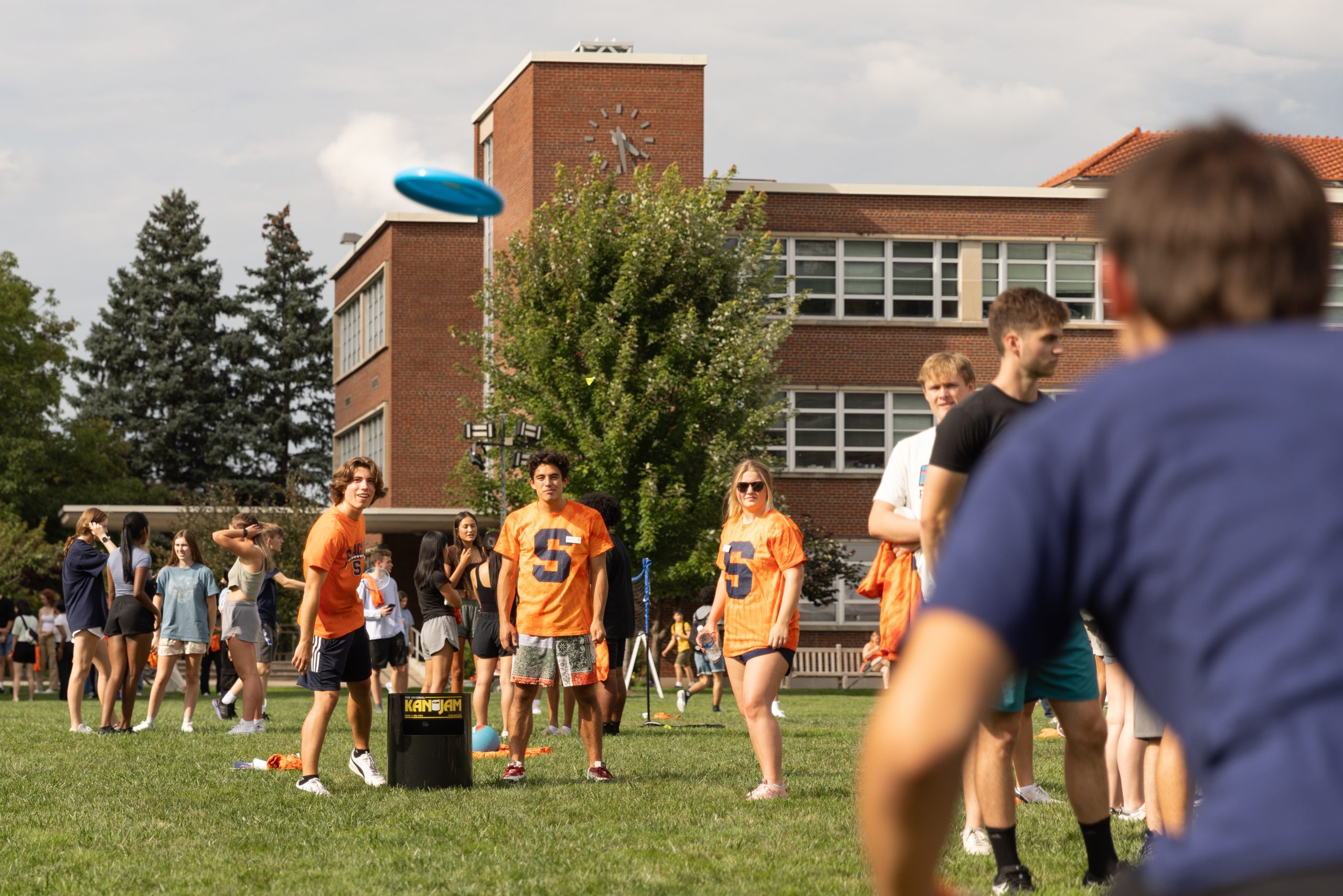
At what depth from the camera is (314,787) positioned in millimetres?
9234

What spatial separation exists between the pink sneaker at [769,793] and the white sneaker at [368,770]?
2459mm

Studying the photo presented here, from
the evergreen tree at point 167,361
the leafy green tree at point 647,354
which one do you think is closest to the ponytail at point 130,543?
the leafy green tree at point 647,354

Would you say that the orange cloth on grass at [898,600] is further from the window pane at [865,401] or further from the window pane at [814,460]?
the window pane at [865,401]

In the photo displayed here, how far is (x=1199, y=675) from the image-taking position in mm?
1599

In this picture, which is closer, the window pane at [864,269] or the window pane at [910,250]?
the window pane at [864,269]

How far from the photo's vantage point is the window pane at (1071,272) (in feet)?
135

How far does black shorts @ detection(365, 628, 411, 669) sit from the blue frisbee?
1110cm

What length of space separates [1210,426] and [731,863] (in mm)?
5310

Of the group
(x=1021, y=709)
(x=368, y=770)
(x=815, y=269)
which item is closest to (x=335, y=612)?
(x=368, y=770)

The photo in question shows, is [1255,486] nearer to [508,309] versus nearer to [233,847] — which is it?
[233,847]

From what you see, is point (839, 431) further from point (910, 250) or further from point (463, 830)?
point (463, 830)

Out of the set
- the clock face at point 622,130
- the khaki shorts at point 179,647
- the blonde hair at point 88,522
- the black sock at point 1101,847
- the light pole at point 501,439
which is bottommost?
the black sock at point 1101,847

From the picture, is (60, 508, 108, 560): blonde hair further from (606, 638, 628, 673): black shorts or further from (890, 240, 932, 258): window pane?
(890, 240, 932, 258): window pane

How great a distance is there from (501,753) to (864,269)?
29.7 meters
